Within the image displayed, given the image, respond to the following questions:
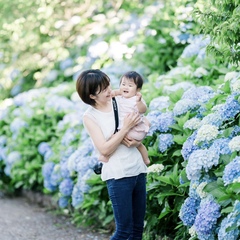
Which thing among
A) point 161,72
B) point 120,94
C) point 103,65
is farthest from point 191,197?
point 103,65

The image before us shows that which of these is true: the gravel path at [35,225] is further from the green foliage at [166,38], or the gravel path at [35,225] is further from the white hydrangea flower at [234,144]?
the green foliage at [166,38]

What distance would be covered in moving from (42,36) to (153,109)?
5.05m

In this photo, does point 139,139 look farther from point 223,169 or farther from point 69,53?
point 69,53

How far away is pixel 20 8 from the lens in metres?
9.48

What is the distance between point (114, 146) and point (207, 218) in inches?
28.2

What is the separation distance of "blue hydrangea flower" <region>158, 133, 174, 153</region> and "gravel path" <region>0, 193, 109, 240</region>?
45.4 inches

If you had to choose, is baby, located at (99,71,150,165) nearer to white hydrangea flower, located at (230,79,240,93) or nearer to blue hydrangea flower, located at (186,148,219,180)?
blue hydrangea flower, located at (186,148,219,180)

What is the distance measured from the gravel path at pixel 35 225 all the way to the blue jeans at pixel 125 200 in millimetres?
1636

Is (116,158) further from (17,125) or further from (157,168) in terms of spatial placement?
(17,125)

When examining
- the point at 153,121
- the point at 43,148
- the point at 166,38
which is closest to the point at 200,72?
the point at 153,121

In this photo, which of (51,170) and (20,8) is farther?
(20,8)

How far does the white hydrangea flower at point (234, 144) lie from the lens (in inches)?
152

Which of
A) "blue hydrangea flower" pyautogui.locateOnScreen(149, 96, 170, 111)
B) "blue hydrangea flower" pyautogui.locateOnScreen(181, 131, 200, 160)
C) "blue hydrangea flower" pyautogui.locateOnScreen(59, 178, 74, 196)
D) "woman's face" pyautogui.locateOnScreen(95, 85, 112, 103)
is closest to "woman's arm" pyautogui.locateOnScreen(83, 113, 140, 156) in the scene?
"woman's face" pyautogui.locateOnScreen(95, 85, 112, 103)

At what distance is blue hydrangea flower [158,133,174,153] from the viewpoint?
487cm
